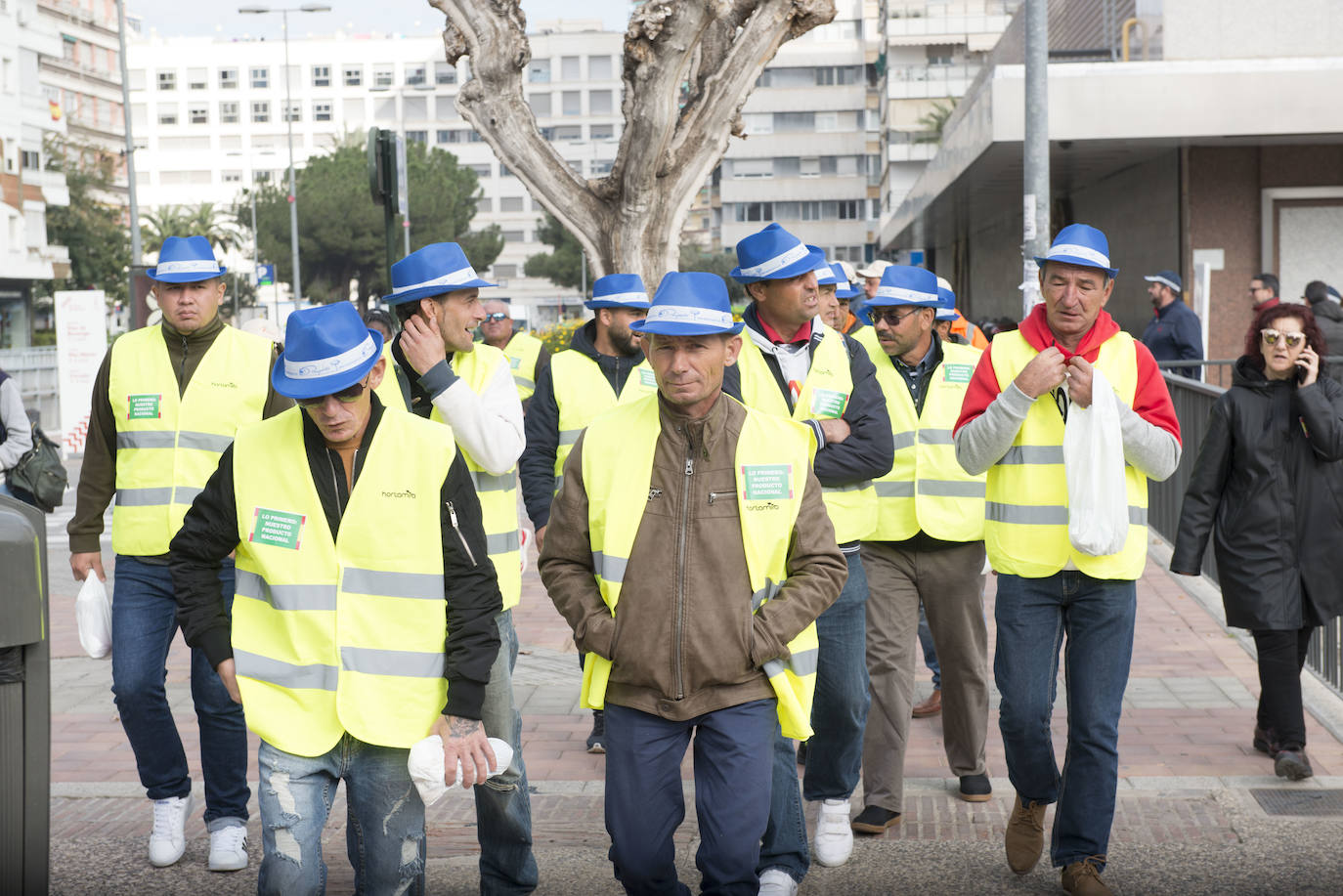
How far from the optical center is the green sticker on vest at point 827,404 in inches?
204

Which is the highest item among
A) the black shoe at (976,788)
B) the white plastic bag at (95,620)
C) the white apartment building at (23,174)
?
the white apartment building at (23,174)

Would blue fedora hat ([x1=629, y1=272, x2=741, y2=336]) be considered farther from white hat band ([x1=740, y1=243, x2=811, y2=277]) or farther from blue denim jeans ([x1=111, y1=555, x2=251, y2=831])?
blue denim jeans ([x1=111, y1=555, x2=251, y2=831])

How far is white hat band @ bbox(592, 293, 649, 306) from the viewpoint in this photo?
6.91m

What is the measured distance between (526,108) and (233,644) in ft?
21.1

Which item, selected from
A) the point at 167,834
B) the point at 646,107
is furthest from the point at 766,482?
the point at 646,107

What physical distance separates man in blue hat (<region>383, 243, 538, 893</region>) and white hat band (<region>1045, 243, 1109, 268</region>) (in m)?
1.80

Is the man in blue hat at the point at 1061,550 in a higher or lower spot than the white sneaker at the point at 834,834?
higher

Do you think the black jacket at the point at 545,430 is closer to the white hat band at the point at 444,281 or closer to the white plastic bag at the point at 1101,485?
the white hat band at the point at 444,281

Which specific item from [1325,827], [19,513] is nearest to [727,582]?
[19,513]

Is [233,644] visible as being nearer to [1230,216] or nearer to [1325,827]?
[1325,827]

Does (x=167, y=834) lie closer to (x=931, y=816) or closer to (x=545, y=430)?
(x=545, y=430)

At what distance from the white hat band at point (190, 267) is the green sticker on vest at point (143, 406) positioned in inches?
16.9

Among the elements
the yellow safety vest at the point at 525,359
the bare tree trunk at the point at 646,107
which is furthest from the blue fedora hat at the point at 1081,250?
the bare tree trunk at the point at 646,107

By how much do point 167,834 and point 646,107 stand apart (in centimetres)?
576
